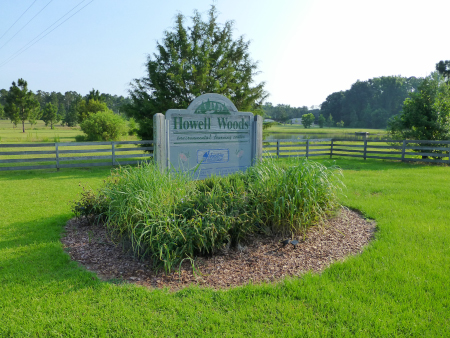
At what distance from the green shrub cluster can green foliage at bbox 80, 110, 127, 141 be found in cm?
2403

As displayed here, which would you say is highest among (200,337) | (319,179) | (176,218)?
(319,179)

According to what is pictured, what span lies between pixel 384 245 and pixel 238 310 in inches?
96.0

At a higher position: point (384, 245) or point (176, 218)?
point (176, 218)

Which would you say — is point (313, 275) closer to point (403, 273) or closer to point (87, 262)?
point (403, 273)

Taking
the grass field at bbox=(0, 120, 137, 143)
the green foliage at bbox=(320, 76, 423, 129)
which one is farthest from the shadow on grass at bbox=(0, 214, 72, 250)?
the green foliage at bbox=(320, 76, 423, 129)

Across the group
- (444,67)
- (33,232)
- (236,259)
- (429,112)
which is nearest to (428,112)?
(429,112)

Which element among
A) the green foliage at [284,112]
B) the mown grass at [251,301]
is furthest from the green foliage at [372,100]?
the mown grass at [251,301]

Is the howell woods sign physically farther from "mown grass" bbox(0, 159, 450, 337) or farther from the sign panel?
"mown grass" bbox(0, 159, 450, 337)

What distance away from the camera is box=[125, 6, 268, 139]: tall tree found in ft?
44.0

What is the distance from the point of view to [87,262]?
3.84 meters

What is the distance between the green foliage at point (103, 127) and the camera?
27.2 m

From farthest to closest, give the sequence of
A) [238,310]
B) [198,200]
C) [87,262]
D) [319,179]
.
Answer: [319,179] → [198,200] → [87,262] → [238,310]

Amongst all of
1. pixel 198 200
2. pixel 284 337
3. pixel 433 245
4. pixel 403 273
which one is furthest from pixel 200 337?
pixel 433 245

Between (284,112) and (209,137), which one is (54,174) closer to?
(209,137)
